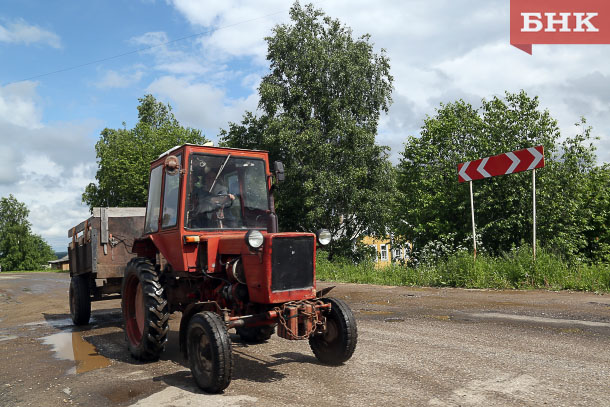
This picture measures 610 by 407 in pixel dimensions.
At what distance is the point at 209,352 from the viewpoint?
16.3 feet

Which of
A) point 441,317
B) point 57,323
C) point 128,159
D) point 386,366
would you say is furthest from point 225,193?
point 128,159

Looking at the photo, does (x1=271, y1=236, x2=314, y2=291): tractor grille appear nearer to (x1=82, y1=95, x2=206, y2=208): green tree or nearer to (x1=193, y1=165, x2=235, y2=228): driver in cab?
(x1=193, y1=165, x2=235, y2=228): driver in cab

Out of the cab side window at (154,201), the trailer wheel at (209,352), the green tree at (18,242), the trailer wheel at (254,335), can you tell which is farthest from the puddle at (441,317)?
the green tree at (18,242)

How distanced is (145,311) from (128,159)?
41722 millimetres

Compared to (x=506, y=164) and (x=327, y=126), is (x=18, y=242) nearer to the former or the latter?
(x=327, y=126)

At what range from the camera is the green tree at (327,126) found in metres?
27.1

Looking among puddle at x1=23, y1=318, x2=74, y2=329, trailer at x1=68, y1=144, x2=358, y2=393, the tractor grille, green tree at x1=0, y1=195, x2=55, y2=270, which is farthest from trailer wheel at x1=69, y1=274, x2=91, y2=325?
green tree at x1=0, y1=195, x2=55, y2=270

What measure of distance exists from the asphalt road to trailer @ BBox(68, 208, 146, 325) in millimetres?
616

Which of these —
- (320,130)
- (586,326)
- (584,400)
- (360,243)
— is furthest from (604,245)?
(584,400)

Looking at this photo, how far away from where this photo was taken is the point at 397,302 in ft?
35.2

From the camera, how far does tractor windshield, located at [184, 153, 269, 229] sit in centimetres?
614

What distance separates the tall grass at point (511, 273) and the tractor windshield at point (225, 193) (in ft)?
24.3

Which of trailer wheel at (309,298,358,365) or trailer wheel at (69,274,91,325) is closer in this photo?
trailer wheel at (309,298,358,365)

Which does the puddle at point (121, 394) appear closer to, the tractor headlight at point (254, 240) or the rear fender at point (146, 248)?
the tractor headlight at point (254, 240)
